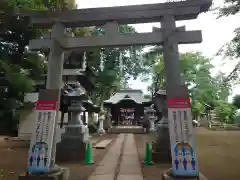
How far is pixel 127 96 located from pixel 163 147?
2178cm

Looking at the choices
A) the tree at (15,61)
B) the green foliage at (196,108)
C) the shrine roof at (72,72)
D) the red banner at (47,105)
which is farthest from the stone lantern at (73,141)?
the green foliage at (196,108)

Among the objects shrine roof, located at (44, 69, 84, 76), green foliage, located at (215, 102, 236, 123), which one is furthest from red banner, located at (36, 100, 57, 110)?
green foliage, located at (215, 102, 236, 123)

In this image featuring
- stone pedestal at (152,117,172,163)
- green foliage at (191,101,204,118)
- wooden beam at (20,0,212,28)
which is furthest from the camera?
green foliage at (191,101,204,118)

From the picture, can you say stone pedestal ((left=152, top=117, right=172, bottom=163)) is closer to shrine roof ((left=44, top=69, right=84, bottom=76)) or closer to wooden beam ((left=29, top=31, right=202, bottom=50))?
wooden beam ((left=29, top=31, right=202, bottom=50))

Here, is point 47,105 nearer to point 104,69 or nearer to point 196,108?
Result: point 104,69

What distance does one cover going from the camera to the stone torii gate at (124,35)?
516cm

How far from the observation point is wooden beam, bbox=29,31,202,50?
518 cm

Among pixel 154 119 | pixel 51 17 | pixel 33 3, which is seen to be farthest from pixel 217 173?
pixel 154 119

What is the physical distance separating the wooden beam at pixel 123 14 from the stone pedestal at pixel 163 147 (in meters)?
4.43

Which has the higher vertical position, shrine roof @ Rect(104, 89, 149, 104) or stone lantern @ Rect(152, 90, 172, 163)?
shrine roof @ Rect(104, 89, 149, 104)

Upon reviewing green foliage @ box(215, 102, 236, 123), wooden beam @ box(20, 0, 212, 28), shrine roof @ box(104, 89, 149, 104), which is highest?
shrine roof @ box(104, 89, 149, 104)

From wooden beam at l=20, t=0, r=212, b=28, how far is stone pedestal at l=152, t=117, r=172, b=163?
4.43m

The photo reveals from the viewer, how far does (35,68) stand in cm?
1519

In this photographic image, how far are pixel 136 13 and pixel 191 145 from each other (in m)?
3.34
